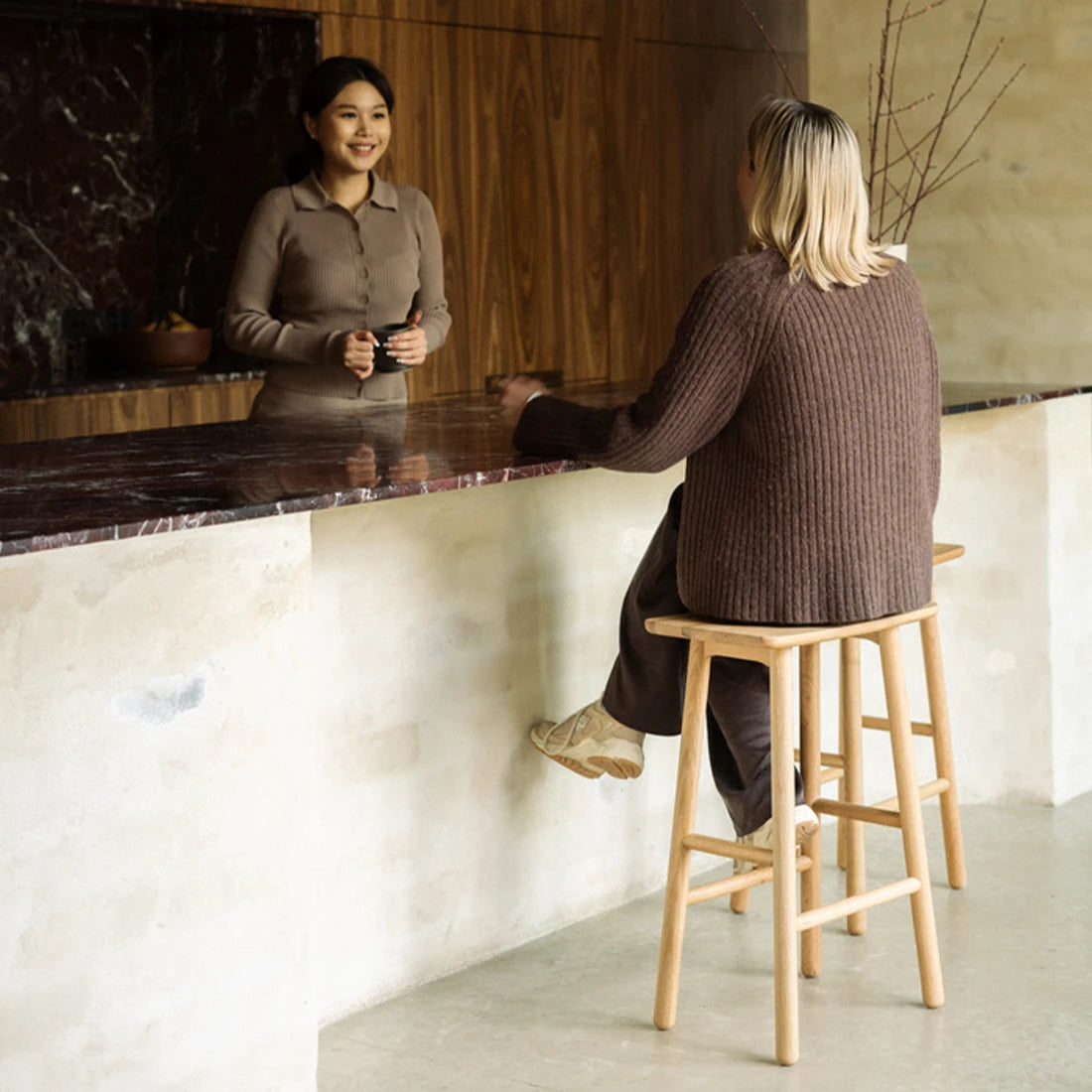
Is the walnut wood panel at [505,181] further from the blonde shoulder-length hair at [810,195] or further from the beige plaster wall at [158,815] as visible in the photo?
the beige plaster wall at [158,815]

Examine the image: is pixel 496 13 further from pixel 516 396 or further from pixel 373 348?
pixel 516 396

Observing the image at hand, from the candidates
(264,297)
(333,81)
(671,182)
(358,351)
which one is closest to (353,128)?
(333,81)

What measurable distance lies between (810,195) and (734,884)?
1.10m

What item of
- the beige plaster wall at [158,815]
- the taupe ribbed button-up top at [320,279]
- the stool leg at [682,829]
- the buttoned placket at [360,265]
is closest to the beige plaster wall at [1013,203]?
the taupe ribbed button-up top at [320,279]

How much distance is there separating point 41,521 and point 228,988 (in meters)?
0.77

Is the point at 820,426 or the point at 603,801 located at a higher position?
the point at 820,426

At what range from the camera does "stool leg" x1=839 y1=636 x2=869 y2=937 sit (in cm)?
345

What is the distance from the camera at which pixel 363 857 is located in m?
3.21

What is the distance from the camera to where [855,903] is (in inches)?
119

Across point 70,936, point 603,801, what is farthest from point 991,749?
point 70,936

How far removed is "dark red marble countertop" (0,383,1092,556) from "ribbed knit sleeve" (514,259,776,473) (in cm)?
17

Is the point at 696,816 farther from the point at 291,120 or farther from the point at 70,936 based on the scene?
the point at 291,120

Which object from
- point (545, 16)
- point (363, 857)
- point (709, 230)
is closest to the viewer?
point (363, 857)

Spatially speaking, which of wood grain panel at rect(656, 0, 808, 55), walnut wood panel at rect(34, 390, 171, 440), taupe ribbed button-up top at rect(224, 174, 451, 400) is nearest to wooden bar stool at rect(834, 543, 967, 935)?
taupe ribbed button-up top at rect(224, 174, 451, 400)
